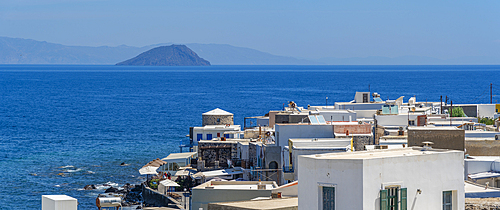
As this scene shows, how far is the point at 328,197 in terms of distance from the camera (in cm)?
1202

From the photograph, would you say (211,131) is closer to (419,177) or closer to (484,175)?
(484,175)

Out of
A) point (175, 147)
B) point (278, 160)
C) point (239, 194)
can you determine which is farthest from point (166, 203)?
point (175, 147)

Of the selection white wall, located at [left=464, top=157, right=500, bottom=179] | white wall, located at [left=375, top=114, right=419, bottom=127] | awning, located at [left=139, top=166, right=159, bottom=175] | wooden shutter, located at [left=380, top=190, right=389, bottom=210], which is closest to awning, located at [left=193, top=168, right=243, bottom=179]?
awning, located at [left=139, top=166, right=159, bottom=175]

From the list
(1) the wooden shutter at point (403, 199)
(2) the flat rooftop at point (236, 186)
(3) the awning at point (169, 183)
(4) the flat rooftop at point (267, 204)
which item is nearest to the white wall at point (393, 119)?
(3) the awning at point (169, 183)

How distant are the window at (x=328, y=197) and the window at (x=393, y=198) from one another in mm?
892

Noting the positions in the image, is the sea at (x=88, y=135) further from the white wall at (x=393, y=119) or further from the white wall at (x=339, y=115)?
the white wall at (x=393, y=119)

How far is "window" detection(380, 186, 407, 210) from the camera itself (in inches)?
465

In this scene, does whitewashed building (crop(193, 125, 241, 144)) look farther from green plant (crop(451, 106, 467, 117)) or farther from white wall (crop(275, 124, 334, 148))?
white wall (crop(275, 124, 334, 148))

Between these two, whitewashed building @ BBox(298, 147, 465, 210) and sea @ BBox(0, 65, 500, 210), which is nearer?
whitewashed building @ BBox(298, 147, 465, 210)

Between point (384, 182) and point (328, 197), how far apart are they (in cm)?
107

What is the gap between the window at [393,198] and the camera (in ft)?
38.7

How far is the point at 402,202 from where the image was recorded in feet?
39.7

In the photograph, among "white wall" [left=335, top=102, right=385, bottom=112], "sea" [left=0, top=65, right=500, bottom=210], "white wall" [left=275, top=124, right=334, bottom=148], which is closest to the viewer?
"white wall" [left=275, top=124, right=334, bottom=148]

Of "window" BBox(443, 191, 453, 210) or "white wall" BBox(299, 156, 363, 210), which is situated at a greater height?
"white wall" BBox(299, 156, 363, 210)
